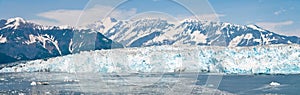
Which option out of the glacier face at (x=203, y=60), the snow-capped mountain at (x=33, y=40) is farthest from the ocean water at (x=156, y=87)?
the snow-capped mountain at (x=33, y=40)

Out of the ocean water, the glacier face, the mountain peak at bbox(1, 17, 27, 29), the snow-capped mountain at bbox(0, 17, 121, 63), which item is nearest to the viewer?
the ocean water

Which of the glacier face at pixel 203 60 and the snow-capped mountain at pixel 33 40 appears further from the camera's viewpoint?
the snow-capped mountain at pixel 33 40

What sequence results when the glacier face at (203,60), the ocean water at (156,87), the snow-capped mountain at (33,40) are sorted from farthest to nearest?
the snow-capped mountain at (33,40), the glacier face at (203,60), the ocean water at (156,87)

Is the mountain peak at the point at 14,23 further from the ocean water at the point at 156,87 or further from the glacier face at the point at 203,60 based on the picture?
the ocean water at the point at 156,87

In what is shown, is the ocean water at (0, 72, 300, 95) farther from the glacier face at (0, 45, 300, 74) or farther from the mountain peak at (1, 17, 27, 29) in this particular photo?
the mountain peak at (1, 17, 27, 29)

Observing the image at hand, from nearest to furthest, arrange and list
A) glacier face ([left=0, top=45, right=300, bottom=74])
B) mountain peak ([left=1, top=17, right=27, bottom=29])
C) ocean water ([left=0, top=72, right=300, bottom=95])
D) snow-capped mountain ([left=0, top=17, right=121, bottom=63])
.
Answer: ocean water ([left=0, top=72, right=300, bottom=95])
glacier face ([left=0, top=45, right=300, bottom=74])
snow-capped mountain ([left=0, top=17, right=121, bottom=63])
mountain peak ([left=1, top=17, right=27, bottom=29])

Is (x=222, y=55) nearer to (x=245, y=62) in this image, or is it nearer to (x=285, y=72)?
(x=245, y=62)

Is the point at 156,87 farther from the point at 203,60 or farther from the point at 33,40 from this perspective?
the point at 33,40

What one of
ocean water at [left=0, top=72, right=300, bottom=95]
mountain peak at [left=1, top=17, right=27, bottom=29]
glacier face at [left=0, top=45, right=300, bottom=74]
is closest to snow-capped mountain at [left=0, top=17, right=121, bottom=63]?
mountain peak at [left=1, top=17, right=27, bottom=29]

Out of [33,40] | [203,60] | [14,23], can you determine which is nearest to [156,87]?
[203,60]
